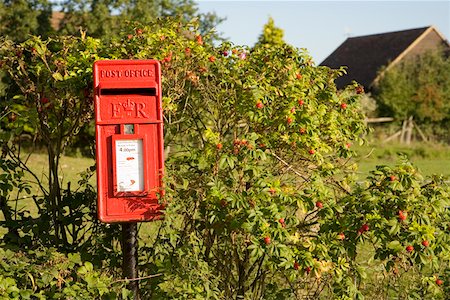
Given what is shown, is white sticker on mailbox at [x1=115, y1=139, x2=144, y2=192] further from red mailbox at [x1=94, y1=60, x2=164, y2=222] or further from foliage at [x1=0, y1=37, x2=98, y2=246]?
→ foliage at [x1=0, y1=37, x2=98, y2=246]

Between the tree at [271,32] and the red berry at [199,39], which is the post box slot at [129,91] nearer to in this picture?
the red berry at [199,39]

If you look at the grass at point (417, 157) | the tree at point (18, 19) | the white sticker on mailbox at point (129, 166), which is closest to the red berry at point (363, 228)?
the white sticker on mailbox at point (129, 166)

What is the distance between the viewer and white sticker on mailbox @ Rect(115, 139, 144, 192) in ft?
14.5

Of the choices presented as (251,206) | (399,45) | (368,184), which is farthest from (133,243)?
(399,45)

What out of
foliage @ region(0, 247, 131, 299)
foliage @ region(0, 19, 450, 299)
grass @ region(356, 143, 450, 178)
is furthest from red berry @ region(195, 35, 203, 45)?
grass @ region(356, 143, 450, 178)

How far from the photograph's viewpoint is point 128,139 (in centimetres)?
441

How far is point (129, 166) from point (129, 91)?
18.5 inches

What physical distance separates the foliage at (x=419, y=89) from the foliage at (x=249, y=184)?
25.7 metres

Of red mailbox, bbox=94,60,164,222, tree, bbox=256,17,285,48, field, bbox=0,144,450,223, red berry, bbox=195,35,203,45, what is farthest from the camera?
tree, bbox=256,17,285,48

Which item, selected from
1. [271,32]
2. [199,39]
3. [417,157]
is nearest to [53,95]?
[199,39]

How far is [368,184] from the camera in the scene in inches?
182

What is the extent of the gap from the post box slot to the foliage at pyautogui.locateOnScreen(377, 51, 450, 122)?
26.8 m

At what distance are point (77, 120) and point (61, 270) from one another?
1.11 meters

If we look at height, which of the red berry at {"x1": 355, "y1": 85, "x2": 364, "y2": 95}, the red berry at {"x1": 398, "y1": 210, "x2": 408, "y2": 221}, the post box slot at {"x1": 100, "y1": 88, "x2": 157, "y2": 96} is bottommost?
the red berry at {"x1": 398, "y1": 210, "x2": 408, "y2": 221}
